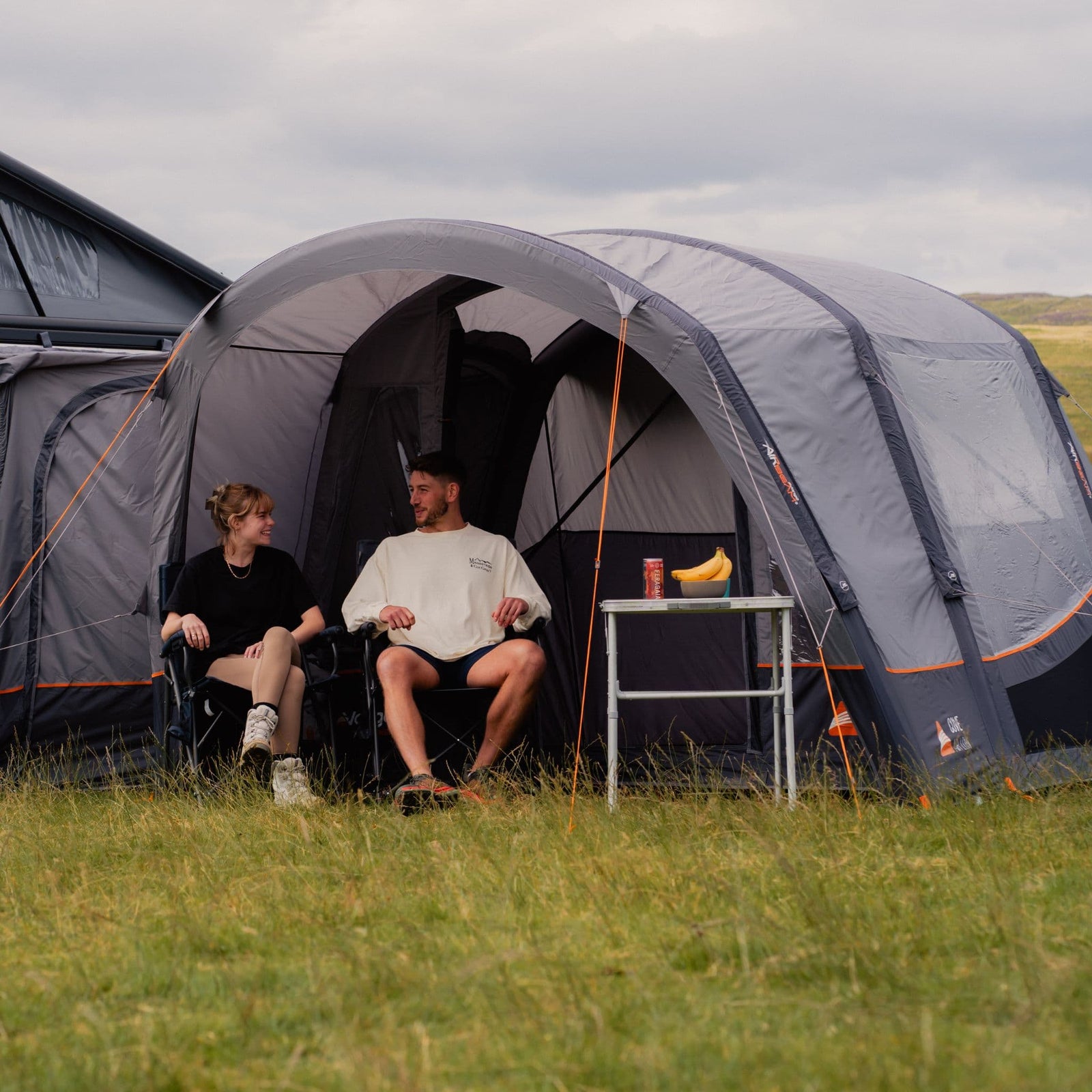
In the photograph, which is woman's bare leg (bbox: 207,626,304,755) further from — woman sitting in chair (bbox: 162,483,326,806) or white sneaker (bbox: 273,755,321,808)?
white sneaker (bbox: 273,755,321,808)

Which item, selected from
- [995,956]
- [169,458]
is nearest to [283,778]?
[169,458]

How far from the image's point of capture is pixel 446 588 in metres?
4.82

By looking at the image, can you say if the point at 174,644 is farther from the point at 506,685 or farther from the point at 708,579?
the point at 708,579

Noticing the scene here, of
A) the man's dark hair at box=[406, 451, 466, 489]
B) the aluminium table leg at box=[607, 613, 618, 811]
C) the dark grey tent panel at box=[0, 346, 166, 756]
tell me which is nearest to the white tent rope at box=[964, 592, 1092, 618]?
the aluminium table leg at box=[607, 613, 618, 811]

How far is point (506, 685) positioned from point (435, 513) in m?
0.83

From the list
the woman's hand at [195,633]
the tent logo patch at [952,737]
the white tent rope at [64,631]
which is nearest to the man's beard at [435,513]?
the woman's hand at [195,633]

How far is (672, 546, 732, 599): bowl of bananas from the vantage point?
3.95m

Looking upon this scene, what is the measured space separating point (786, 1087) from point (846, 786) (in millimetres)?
2224

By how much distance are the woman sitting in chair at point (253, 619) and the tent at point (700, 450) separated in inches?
10.1

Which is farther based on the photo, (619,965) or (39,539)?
(39,539)

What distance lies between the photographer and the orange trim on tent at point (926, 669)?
3912 mm

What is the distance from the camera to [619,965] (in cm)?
245

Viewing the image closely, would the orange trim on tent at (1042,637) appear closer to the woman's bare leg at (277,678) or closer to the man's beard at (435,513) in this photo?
the man's beard at (435,513)

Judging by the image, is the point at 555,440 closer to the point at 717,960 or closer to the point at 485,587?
the point at 485,587
